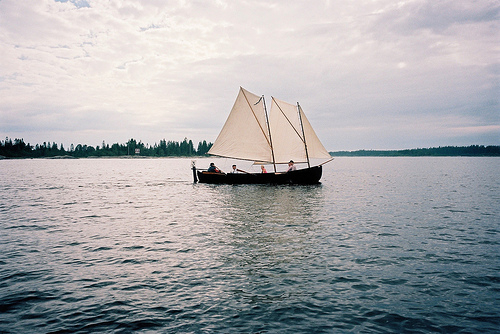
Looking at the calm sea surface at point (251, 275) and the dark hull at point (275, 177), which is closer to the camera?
the calm sea surface at point (251, 275)

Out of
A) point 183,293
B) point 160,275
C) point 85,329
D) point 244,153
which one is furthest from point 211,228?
point 244,153

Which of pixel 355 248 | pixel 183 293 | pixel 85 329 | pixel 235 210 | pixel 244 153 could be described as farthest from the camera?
pixel 244 153

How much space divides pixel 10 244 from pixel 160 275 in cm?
1047

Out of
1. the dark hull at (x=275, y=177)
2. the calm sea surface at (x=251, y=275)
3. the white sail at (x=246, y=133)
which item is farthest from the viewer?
the dark hull at (x=275, y=177)

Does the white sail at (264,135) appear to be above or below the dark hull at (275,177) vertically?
above

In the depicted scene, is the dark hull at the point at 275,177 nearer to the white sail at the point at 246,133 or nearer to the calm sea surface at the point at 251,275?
the white sail at the point at 246,133

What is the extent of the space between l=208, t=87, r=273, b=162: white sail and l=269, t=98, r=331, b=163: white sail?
2055mm

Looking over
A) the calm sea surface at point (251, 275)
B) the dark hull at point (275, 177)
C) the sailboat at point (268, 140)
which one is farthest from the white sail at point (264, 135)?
the calm sea surface at point (251, 275)

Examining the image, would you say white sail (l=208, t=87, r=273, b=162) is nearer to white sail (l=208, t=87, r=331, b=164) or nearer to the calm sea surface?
white sail (l=208, t=87, r=331, b=164)

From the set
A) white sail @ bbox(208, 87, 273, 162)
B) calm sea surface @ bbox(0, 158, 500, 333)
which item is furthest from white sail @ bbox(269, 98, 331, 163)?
calm sea surface @ bbox(0, 158, 500, 333)

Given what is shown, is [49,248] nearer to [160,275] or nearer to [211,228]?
[160,275]

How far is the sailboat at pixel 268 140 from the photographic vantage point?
51.7 meters

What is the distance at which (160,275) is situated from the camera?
42.0ft

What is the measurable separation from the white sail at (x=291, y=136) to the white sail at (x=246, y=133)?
205 cm
